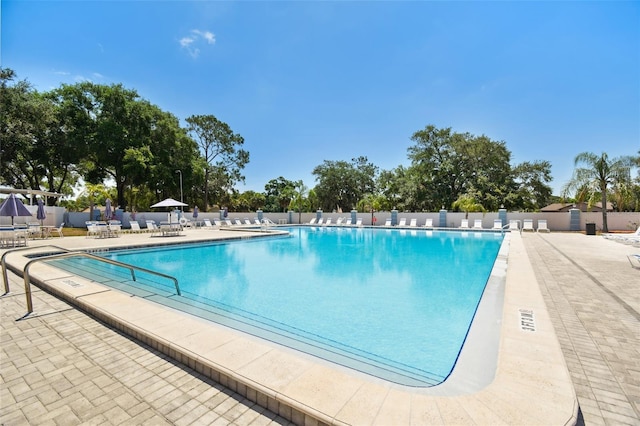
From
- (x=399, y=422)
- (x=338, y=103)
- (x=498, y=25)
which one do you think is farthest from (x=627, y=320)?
(x=338, y=103)

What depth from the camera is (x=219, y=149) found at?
34.9 m

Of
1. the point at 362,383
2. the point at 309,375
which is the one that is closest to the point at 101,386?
the point at 309,375

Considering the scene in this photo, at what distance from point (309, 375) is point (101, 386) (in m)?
1.67

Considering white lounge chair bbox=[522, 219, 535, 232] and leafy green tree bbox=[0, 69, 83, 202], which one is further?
leafy green tree bbox=[0, 69, 83, 202]

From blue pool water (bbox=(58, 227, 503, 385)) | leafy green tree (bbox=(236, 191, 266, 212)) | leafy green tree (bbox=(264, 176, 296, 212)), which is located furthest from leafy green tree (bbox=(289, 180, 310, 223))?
blue pool water (bbox=(58, 227, 503, 385))

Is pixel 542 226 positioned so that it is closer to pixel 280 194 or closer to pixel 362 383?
pixel 362 383

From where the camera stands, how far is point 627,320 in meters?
3.59

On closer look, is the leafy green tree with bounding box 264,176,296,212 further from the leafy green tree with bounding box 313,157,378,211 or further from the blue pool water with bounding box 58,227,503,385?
the blue pool water with bounding box 58,227,503,385

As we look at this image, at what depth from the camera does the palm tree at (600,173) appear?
50.2 feet

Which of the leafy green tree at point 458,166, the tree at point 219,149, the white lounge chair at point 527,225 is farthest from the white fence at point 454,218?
the tree at point 219,149

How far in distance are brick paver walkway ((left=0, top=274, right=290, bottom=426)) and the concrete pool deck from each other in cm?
1

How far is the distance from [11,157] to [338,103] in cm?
2257

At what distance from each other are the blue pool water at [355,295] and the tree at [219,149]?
2568 cm

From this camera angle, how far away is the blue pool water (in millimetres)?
3502
